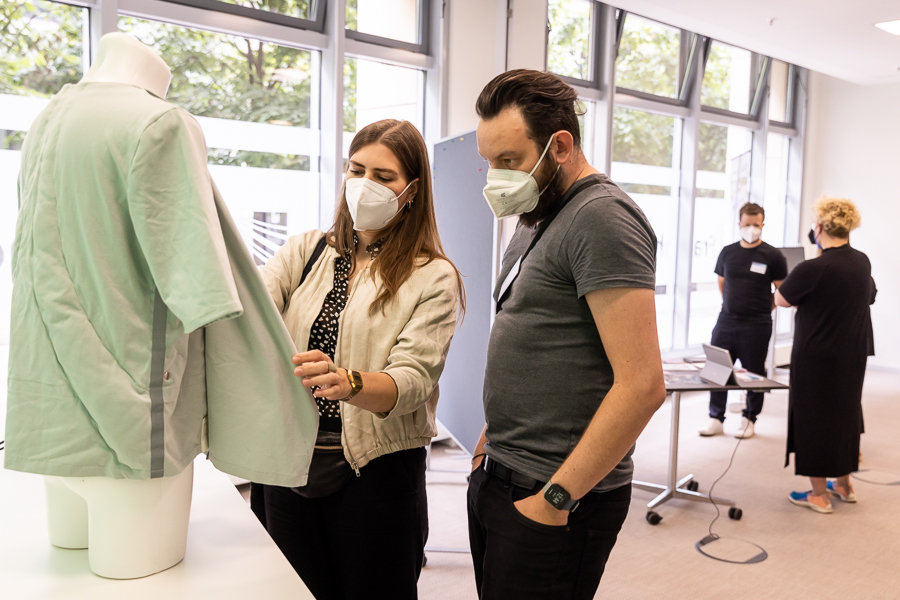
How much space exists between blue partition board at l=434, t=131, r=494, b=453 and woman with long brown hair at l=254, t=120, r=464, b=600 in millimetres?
1367

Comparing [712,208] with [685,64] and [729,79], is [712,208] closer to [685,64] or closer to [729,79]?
[729,79]

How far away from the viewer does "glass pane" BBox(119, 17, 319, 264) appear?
3730 millimetres

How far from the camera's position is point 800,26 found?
5480 mm

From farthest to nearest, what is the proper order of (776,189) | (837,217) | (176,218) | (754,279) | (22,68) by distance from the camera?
(776,189), (754,279), (837,217), (22,68), (176,218)

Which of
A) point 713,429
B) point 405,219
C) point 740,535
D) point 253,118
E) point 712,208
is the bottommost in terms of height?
point 740,535

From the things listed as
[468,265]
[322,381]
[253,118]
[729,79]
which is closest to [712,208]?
[729,79]

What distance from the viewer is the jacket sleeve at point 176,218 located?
836mm

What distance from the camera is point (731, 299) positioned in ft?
16.2

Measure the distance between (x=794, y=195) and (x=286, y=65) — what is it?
6.57m

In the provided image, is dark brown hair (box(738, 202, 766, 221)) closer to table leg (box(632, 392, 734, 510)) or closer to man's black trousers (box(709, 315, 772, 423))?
man's black trousers (box(709, 315, 772, 423))

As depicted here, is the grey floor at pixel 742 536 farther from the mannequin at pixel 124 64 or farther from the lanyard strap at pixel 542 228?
the mannequin at pixel 124 64

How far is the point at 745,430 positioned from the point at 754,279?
1.15 meters

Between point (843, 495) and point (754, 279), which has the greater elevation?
point (754, 279)

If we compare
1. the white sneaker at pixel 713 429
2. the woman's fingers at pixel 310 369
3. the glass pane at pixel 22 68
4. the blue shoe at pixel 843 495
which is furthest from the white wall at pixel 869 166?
the woman's fingers at pixel 310 369
